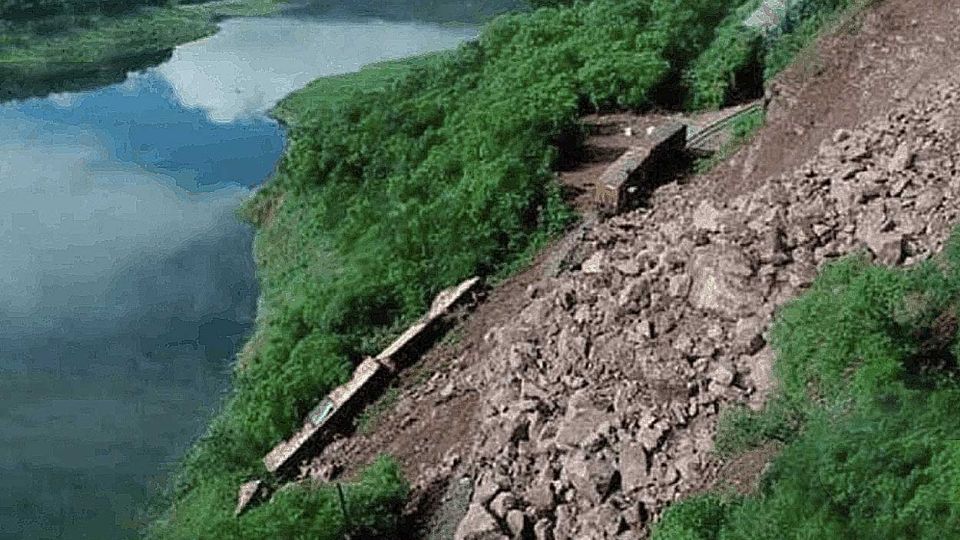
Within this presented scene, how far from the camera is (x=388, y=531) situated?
11117 mm

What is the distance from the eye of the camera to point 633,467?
32.6 feet

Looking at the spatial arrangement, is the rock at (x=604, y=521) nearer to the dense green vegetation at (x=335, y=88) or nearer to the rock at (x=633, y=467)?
the rock at (x=633, y=467)

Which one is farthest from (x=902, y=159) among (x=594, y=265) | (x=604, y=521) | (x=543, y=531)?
(x=543, y=531)

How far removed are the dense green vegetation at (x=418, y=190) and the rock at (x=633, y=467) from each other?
91.6 inches

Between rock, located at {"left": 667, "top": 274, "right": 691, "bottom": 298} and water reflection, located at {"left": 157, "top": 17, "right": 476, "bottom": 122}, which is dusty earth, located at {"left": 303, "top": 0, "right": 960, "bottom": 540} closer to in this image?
rock, located at {"left": 667, "top": 274, "right": 691, "bottom": 298}

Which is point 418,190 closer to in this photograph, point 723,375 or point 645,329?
point 645,329

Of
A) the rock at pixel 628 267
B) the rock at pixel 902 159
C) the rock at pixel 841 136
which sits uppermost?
the rock at pixel 902 159

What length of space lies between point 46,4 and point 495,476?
33039 millimetres

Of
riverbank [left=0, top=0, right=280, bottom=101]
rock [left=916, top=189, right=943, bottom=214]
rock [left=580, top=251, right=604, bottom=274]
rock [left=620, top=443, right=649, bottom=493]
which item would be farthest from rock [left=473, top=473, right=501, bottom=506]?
riverbank [left=0, top=0, right=280, bottom=101]

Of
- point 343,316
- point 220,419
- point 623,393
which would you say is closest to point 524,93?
point 343,316

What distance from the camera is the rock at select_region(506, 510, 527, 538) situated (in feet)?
32.6

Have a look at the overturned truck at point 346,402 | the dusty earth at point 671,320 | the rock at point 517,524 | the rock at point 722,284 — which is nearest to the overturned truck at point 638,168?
the dusty earth at point 671,320

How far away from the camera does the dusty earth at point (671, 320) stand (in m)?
10.1

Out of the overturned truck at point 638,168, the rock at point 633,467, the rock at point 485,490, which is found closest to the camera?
the rock at point 633,467
